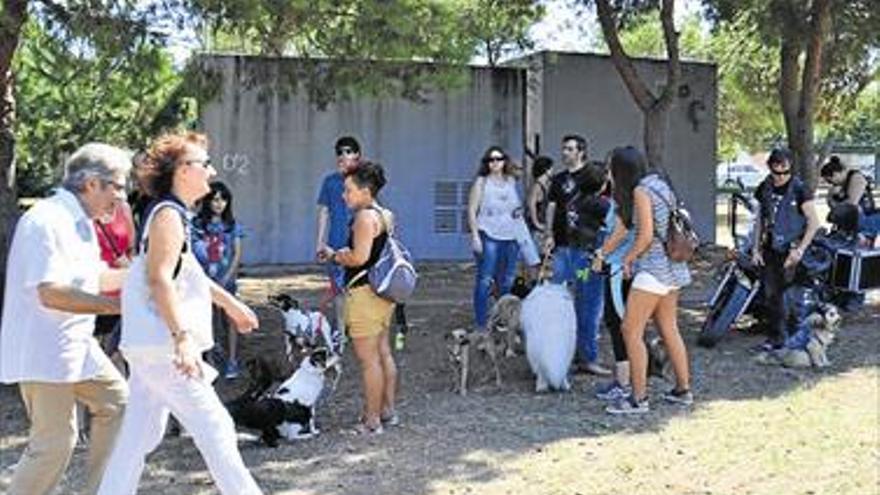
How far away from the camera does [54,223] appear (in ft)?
14.8

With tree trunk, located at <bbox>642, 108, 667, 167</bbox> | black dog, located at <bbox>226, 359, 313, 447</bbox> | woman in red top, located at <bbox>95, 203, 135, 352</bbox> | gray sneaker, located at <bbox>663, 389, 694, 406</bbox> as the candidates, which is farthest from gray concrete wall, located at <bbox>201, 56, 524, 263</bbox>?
woman in red top, located at <bbox>95, 203, 135, 352</bbox>

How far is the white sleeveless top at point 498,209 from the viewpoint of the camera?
9008 mm

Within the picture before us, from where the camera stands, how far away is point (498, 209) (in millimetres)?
9023

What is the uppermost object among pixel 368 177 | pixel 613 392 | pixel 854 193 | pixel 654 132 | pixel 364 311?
pixel 654 132

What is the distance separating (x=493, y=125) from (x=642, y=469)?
13660 mm

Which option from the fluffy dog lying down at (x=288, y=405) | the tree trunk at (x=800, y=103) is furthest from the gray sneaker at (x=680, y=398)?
the tree trunk at (x=800, y=103)

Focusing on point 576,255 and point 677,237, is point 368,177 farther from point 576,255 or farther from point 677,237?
point 576,255

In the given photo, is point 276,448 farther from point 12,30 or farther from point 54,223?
point 12,30

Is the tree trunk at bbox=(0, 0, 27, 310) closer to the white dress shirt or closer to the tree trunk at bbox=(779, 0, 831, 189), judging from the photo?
the white dress shirt

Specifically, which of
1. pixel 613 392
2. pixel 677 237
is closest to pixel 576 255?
pixel 613 392

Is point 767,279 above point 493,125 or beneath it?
beneath

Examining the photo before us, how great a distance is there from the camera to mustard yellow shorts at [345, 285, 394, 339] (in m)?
6.57

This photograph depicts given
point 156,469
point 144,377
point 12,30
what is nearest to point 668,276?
point 156,469

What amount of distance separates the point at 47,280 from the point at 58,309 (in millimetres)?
117
